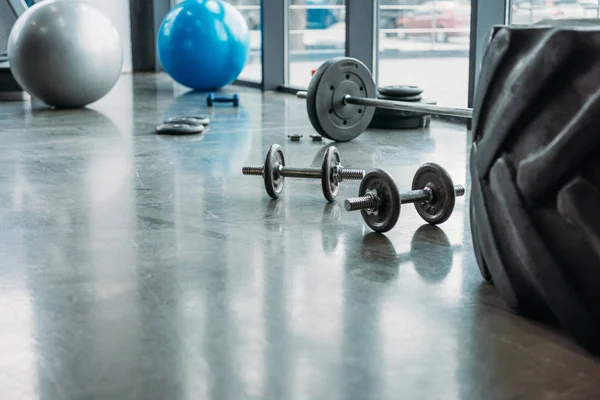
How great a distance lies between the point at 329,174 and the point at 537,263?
110 cm

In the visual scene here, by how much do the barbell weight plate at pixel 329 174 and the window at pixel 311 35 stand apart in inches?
141

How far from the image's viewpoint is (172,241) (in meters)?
1.98

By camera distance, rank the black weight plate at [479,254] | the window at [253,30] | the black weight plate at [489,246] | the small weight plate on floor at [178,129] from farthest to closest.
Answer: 1. the window at [253,30]
2. the small weight plate on floor at [178,129]
3. the black weight plate at [479,254]
4. the black weight plate at [489,246]

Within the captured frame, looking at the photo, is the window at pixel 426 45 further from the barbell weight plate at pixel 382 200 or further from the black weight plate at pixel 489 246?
the black weight plate at pixel 489 246

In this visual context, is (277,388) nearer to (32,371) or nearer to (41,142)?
(32,371)

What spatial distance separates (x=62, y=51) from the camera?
14.8ft

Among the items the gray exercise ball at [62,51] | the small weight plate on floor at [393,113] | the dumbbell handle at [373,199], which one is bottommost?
the dumbbell handle at [373,199]

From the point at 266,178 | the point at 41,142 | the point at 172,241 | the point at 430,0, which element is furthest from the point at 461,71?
the point at 172,241

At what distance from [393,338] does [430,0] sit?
6.05 m

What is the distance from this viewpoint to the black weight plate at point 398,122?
13.0ft

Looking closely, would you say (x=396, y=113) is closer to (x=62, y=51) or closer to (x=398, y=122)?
(x=398, y=122)

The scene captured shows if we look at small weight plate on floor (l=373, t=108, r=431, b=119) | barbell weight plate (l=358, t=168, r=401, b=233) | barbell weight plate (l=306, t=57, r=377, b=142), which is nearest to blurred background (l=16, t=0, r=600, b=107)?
small weight plate on floor (l=373, t=108, r=431, b=119)

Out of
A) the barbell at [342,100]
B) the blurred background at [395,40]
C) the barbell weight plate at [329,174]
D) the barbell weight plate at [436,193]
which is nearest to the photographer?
the barbell weight plate at [436,193]

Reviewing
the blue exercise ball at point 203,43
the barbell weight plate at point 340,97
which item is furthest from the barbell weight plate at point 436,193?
the blue exercise ball at point 203,43
